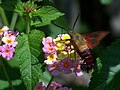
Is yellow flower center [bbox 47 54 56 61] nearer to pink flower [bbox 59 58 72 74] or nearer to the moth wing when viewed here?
pink flower [bbox 59 58 72 74]

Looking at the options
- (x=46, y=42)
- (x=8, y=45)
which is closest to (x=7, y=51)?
(x=8, y=45)

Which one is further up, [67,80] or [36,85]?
[36,85]

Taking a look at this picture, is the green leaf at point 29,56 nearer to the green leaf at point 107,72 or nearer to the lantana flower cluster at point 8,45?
the lantana flower cluster at point 8,45

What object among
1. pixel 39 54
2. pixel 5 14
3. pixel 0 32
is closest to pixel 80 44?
pixel 39 54

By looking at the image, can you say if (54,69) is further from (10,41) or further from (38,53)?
(10,41)

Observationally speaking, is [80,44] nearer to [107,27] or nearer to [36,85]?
[36,85]

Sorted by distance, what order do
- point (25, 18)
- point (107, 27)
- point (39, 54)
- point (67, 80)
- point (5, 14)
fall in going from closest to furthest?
point (39, 54) < point (25, 18) < point (5, 14) < point (67, 80) < point (107, 27)
